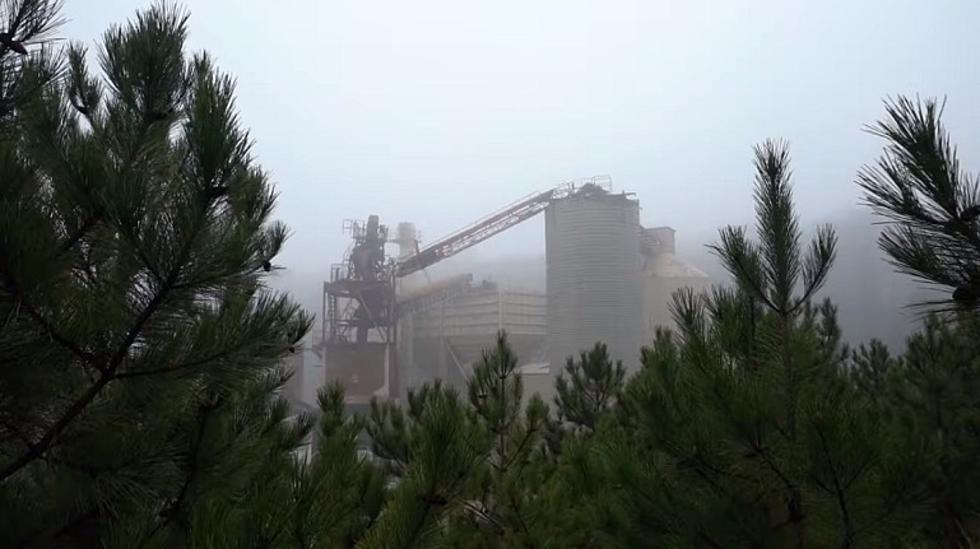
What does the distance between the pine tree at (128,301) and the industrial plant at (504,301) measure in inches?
453

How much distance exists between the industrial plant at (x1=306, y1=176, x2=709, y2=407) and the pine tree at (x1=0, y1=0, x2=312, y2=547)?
1149cm

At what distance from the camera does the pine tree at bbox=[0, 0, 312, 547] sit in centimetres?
138

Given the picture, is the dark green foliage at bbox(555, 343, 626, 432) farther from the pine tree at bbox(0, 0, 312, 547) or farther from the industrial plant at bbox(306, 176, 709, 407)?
the industrial plant at bbox(306, 176, 709, 407)

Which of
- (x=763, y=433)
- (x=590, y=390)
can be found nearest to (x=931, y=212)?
(x=763, y=433)

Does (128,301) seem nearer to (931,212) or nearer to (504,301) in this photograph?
(931,212)

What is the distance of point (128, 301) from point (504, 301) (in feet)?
49.0

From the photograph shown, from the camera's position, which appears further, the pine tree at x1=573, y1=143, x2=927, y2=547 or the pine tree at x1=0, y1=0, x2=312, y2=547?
the pine tree at x1=573, y1=143, x2=927, y2=547

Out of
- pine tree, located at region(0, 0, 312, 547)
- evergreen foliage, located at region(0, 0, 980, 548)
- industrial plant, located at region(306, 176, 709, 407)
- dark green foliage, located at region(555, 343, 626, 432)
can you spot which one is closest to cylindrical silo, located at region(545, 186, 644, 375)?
industrial plant, located at region(306, 176, 709, 407)

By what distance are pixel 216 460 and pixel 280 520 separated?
54cm

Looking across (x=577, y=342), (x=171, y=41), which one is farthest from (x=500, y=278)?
(x=171, y=41)

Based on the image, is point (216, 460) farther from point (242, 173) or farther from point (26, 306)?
point (242, 173)

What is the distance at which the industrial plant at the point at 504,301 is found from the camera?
14.6 metres

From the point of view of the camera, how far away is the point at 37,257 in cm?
130

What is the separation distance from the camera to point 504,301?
16.4 meters
